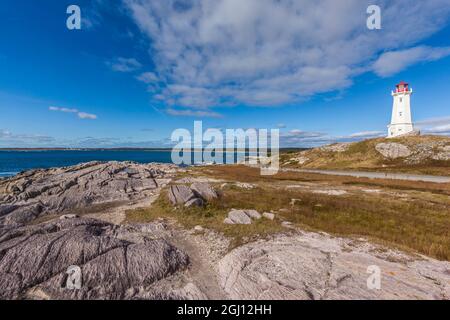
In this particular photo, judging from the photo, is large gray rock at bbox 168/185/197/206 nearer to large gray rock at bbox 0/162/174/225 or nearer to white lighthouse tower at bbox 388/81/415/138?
large gray rock at bbox 0/162/174/225

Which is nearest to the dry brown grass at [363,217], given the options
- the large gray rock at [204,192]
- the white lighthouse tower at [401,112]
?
the large gray rock at [204,192]

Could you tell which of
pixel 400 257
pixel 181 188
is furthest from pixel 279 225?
pixel 181 188

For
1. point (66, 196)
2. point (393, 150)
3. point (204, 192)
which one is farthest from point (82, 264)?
point (393, 150)

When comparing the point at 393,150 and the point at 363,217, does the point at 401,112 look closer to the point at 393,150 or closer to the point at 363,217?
the point at 393,150

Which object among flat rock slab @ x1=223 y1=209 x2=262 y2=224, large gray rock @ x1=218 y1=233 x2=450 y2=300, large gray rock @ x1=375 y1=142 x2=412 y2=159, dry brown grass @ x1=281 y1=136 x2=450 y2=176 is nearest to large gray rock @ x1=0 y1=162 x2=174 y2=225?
flat rock slab @ x1=223 y1=209 x2=262 y2=224

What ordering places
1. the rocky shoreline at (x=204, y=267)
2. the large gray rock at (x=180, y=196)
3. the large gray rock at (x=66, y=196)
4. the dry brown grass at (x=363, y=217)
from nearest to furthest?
the rocky shoreline at (x=204, y=267), the dry brown grass at (x=363, y=217), the large gray rock at (x=66, y=196), the large gray rock at (x=180, y=196)

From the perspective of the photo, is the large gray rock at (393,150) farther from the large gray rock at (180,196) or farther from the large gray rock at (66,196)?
the large gray rock at (66,196)
